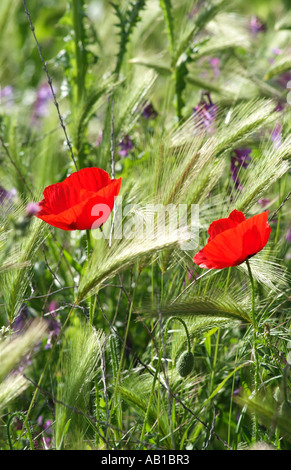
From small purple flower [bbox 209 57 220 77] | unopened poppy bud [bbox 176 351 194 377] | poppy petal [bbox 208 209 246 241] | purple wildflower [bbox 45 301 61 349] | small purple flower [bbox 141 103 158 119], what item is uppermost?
small purple flower [bbox 209 57 220 77]

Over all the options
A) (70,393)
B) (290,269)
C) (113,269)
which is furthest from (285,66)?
(70,393)

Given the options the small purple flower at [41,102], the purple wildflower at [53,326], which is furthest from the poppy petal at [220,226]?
the small purple flower at [41,102]

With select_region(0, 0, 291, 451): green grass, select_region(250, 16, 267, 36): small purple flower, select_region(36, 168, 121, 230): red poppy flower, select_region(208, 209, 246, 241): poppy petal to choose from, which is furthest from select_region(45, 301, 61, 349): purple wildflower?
select_region(250, 16, 267, 36): small purple flower

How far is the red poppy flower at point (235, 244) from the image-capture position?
73 centimetres

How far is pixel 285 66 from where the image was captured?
53.4 inches

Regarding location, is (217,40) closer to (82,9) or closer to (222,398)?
(82,9)

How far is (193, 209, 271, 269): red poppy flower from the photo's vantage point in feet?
2.38

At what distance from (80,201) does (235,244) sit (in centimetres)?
23

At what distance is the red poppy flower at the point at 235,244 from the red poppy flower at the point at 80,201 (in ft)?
0.48

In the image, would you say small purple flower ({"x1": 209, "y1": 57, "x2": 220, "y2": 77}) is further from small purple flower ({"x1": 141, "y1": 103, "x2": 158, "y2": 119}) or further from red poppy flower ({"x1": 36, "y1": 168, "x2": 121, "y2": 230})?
red poppy flower ({"x1": 36, "y1": 168, "x2": 121, "y2": 230})

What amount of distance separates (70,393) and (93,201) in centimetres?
26

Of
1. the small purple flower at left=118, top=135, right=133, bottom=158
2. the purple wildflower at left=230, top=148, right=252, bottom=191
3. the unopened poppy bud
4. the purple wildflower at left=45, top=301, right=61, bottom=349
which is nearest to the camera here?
the unopened poppy bud

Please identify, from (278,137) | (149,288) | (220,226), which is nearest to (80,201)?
(220,226)

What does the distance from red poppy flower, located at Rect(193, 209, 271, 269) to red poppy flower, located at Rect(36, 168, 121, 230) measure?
0.15 meters
